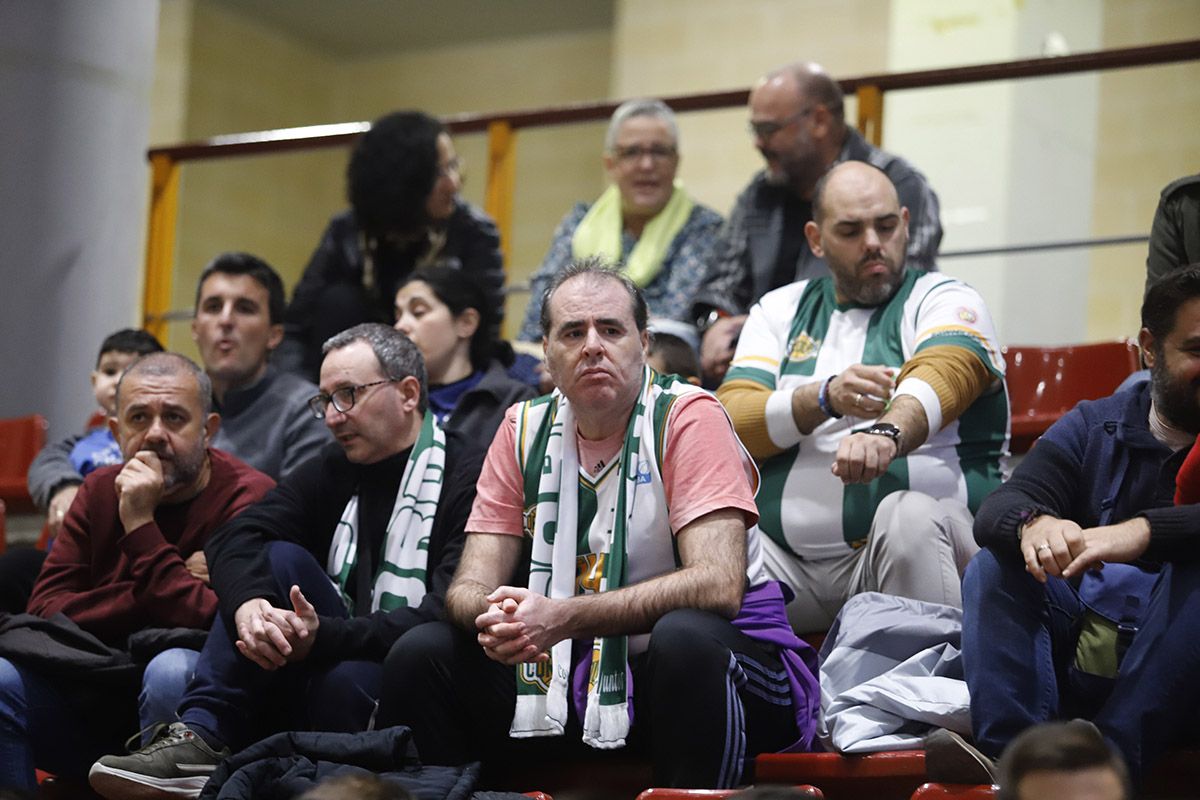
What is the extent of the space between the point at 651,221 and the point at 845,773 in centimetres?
220

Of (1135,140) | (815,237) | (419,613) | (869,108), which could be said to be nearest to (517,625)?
(419,613)

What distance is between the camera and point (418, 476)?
10.5 ft

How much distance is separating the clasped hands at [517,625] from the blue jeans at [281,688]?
1.32ft

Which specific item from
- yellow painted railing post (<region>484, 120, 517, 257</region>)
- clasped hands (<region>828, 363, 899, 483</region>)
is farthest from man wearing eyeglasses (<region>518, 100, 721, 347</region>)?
clasped hands (<region>828, 363, 899, 483</region>)

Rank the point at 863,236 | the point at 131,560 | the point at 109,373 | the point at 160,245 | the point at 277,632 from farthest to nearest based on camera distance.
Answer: the point at 160,245 → the point at 109,373 → the point at 863,236 → the point at 131,560 → the point at 277,632

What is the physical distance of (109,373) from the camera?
4.27 metres

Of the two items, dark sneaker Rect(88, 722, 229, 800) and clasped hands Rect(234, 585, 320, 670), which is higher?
clasped hands Rect(234, 585, 320, 670)

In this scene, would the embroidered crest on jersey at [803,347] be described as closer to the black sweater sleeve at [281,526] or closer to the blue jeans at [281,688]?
the black sweater sleeve at [281,526]

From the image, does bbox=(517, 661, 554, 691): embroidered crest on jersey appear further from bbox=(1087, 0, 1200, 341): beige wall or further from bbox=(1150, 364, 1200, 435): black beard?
bbox=(1087, 0, 1200, 341): beige wall

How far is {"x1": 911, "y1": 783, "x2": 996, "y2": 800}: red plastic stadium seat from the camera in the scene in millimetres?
2350

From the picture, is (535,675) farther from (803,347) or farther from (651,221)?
(651,221)

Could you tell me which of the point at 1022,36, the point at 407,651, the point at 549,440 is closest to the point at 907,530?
the point at 549,440

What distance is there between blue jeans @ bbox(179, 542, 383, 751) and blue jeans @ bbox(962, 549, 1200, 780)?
1.06 meters

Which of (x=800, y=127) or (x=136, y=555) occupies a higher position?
(x=800, y=127)
